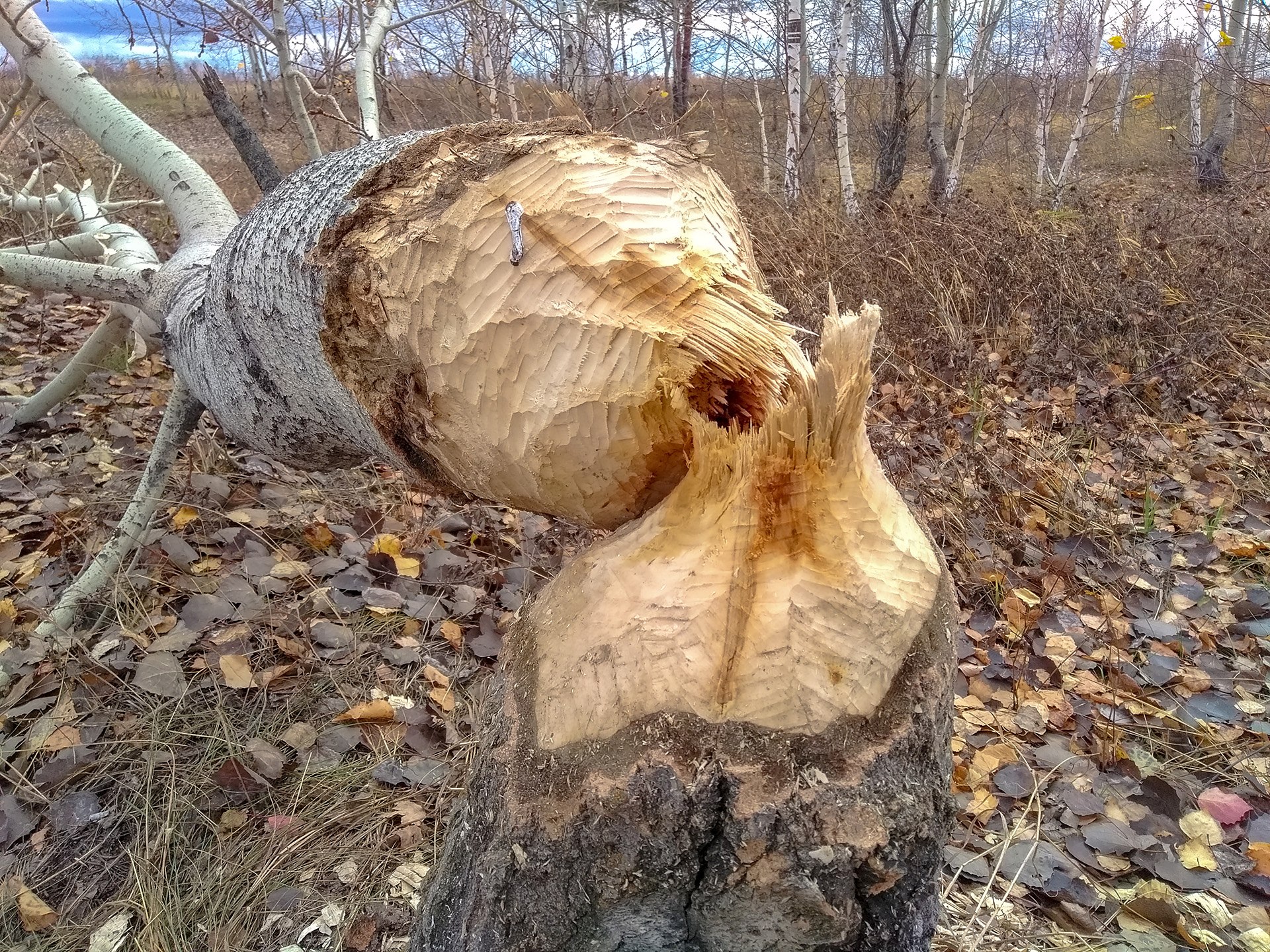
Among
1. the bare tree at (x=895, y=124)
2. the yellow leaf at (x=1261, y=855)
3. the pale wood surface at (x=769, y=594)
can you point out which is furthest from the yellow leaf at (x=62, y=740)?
the bare tree at (x=895, y=124)

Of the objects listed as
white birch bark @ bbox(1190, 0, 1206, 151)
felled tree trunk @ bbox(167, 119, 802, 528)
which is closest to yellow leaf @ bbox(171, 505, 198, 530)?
felled tree trunk @ bbox(167, 119, 802, 528)

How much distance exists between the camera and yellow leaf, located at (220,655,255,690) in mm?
1897


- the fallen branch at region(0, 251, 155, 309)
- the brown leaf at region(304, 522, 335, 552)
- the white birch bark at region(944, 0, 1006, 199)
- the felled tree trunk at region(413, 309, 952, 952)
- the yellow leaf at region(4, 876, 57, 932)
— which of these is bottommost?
the yellow leaf at region(4, 876, 57, 932)

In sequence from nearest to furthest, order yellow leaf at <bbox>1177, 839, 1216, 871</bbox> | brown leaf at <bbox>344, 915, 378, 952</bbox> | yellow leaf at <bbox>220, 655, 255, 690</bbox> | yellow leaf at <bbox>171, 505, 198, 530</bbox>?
1. brown leaf at <bbox>344, 915, 378, 952</bbox>
2. yellow leaf at <bbox>1177, 839, 1216, 871</bbox>
3. yellow leaf at <bbox>220, 655, 255, 690</bbox>
4. yellow leaf at <bbox>171, 505, 198, 530</bbox>

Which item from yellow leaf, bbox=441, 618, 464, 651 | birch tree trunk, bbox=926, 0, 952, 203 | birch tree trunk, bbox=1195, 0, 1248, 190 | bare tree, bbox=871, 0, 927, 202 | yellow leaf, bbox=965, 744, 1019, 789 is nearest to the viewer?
yellow leaf, bbox=965, 744, 1019, 789

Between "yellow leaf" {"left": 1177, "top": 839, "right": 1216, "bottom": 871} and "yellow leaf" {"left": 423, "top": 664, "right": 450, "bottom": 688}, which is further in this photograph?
"yellow leaf" {"left": 423, "top": 664, "right": 450, "bottom": 688}

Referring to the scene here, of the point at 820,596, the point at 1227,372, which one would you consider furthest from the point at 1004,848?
the point at 1227,372

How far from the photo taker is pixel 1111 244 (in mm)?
4480

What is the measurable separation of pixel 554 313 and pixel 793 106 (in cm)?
707

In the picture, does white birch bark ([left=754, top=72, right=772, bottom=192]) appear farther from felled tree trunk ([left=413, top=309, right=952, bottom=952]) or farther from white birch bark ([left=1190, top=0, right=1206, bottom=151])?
felled tree trunk ([left=413, top=309, right=952, bottom=952])

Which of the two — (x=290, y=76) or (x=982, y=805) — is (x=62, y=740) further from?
(x=290, y=76)

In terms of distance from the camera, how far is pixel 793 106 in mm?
6855

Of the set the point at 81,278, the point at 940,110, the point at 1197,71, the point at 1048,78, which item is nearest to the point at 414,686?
the point at 81,278

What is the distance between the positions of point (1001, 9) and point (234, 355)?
13.3 metres
